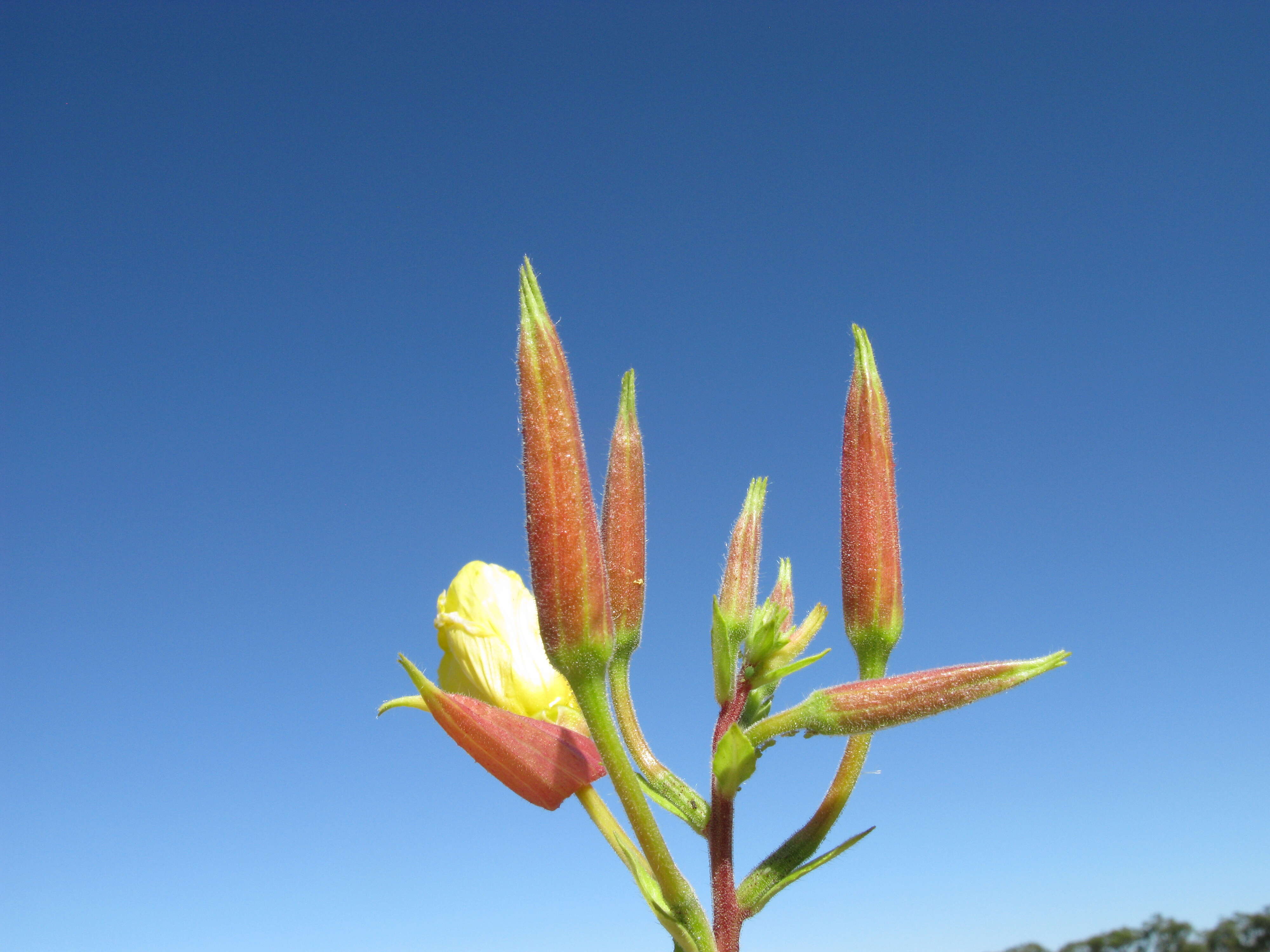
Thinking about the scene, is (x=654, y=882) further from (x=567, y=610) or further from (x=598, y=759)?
(x=567, y=610)

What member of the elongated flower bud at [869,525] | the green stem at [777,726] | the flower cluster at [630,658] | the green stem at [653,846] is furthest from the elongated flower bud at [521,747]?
the elongated flower bud at [869,525]

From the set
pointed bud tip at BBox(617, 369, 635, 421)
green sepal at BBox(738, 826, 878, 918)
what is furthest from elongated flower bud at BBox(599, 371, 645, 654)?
green sepal at BBox(738, 826, 878, 918)

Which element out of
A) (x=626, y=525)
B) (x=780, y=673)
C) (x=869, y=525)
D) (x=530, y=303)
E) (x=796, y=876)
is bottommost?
(x=796, y=876)

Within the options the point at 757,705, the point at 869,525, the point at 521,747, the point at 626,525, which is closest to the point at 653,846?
the point at 521,747

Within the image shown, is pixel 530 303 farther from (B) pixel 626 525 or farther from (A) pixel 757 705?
(A) pixel 757 705

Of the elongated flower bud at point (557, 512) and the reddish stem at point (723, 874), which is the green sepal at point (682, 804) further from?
the elongated flower bud at point (557, 512)

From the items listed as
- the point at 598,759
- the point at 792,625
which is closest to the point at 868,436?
the point at 792,625
